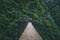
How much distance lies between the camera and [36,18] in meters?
6.43

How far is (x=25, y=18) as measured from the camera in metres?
5.88

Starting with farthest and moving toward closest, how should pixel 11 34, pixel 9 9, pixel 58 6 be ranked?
pixel 58 6 < pixel 9 9 < pixel 11 34

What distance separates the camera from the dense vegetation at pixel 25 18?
5809 millimetres

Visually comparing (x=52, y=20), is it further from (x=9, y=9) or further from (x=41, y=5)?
(x=9, y=9)

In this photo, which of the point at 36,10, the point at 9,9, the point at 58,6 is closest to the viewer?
the point at 9,9

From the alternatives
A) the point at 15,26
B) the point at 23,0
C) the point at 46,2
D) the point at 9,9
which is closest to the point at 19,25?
the point at 15,26

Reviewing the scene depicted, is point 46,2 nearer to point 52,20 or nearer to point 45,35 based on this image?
point 52,20

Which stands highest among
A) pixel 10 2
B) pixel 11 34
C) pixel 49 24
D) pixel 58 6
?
pixel 58 6

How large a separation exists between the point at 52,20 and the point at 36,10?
724 mm

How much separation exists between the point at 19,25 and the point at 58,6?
7.60 feet

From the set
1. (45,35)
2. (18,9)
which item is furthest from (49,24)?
(18,9)

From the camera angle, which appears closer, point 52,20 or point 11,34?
point 11,34

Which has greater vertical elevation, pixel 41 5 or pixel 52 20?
pixel 41 5

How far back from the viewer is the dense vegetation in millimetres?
5809
